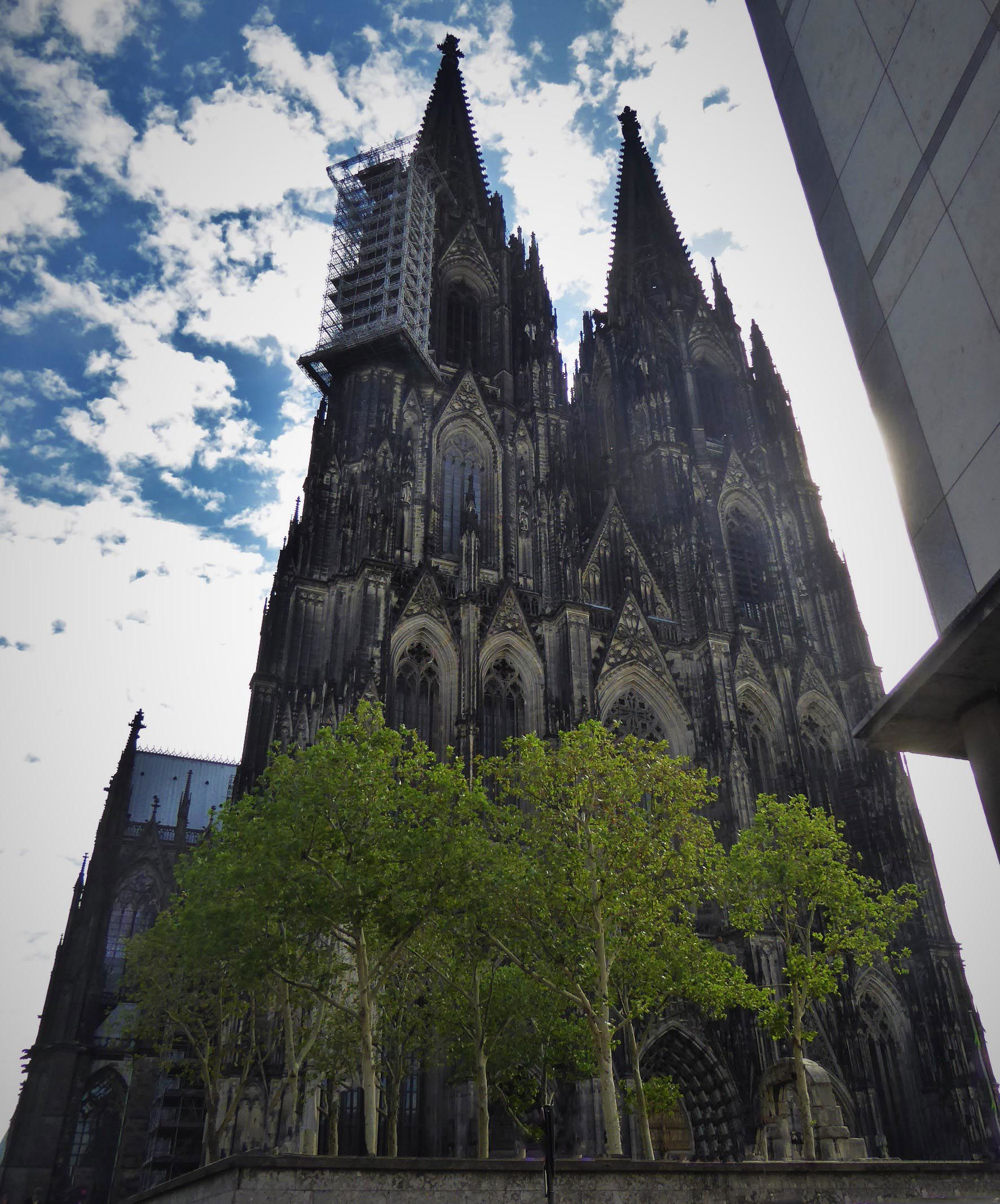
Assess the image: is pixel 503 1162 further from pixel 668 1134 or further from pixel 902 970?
pixel 668 1134

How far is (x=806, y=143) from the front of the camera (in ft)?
30.9

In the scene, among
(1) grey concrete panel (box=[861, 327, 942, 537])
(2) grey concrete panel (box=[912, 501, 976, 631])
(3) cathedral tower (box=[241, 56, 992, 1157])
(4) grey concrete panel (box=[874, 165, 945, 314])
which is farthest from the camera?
(3) cathedral tower (box=[241, 56, 992, 1157])

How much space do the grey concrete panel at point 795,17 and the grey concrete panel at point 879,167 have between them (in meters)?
1.89

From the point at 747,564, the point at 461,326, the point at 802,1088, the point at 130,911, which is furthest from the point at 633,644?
the point at 130,911

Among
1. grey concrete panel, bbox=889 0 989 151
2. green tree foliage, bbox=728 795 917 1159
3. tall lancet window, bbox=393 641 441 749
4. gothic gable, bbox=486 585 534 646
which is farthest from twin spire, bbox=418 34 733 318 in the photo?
grey concrete panel, bbox=889 0 989 151

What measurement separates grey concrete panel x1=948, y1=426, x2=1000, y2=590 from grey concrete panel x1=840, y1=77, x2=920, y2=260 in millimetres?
2331

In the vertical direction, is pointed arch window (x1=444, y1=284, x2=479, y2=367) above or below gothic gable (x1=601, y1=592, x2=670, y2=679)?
above

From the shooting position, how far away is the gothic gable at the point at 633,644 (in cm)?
3044

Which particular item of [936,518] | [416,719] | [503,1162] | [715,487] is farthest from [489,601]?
[936,518]

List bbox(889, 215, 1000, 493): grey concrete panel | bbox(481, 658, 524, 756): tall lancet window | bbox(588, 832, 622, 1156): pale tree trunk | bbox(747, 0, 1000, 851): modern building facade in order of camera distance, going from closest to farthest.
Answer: bbox(747, 0, 1000, 851): modern building facade, bbox(889, 215, 1000, 493): grey concrete panel, bbox(588, 832, 622, 1156): pale tree trunk, bbox(481, 658, 524, 756): tall lancet window

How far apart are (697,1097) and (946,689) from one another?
71.2ft

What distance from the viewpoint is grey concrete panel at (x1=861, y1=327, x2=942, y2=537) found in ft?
24.6

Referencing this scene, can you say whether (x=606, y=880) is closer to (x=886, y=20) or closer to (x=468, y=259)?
(x=886, y=20)

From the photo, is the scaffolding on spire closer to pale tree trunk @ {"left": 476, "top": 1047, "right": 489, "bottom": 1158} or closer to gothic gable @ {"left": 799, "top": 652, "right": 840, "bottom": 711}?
gothic gable @ {"left": 799, "top": 652, "right": 840, "bottom": 711}
